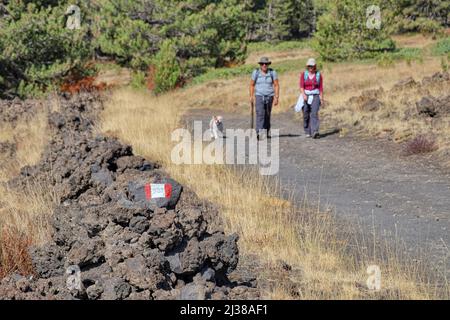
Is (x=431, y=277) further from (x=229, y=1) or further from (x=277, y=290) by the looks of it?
(x=229, y=1)

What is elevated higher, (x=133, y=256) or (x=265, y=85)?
(x=265, y=85)

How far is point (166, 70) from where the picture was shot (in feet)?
100

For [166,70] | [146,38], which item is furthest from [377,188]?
[146,38]

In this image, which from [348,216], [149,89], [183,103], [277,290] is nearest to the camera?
[277,290]

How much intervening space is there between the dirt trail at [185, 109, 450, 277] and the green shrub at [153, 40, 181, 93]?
16200 mm

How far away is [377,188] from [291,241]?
12.0 feet

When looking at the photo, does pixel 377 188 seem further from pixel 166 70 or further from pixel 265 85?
pixel 166 70

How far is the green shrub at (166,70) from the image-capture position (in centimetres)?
3062

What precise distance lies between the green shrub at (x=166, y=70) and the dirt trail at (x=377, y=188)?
16.2 meters

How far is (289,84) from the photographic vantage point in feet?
95.7

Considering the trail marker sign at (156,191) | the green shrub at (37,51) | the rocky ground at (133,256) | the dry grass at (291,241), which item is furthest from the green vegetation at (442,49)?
the rocky ground at (133,256)
